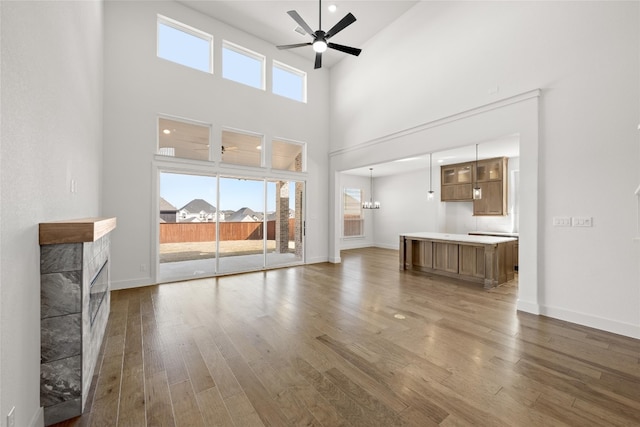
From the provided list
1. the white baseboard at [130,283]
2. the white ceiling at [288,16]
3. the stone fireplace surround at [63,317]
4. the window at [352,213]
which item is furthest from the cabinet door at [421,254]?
the stone fireplace surround at [63,317]

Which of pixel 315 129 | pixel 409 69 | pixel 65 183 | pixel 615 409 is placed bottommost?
pixel 615 409

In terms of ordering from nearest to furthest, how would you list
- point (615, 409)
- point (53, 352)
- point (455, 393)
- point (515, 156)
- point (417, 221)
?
point (53, 352) < point (615, 409) < point (455, 393) < point (515, 156) < point (417, 221)

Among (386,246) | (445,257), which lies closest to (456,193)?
(445,257)

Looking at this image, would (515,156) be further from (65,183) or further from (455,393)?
(65,183)

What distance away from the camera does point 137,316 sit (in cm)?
342

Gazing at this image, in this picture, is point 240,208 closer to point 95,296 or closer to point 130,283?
point 130,283

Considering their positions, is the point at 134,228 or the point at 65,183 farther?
the point at 134,228

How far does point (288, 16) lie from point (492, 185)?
22.0 ft

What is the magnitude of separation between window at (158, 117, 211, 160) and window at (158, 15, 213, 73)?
1249 millimetres

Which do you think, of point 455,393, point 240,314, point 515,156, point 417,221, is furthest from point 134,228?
point 515,156

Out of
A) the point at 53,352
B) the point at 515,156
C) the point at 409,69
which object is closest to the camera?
the point at 53,352

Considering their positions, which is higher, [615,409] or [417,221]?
[417,221]

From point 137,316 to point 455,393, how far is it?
366 centimetres

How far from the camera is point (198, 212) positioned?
18.5ft
